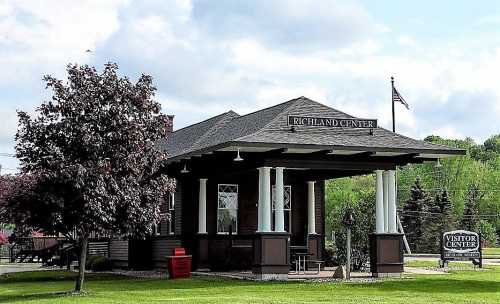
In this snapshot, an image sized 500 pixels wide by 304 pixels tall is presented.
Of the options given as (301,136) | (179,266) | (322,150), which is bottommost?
(179,266)

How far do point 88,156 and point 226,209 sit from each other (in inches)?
358

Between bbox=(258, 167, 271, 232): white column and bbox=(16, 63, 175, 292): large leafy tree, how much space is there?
402 cm

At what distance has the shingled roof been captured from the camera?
21.3 m

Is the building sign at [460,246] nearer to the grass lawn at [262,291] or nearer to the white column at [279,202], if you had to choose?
the grass lawn at [262,291]

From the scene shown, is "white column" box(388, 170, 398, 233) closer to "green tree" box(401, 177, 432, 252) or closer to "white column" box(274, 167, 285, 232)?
"white column" box(274, 167, 285, 232)

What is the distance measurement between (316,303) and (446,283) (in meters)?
6.12

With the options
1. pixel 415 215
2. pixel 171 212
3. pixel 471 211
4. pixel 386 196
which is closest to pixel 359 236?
pixel 386 196

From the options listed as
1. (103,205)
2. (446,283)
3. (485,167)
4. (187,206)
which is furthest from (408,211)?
(103,205)

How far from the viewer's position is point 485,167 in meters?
87.8

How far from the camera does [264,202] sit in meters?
21.8

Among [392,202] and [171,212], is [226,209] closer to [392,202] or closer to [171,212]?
[171,212]

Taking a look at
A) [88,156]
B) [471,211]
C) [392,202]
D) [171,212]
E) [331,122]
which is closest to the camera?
[88,156]

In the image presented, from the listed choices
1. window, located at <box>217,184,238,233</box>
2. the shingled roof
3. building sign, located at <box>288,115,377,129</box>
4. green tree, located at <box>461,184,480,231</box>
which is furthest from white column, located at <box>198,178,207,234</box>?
green tree, located at <box>461,184,480,231</box>

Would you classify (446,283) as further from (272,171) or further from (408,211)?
(408,211)
